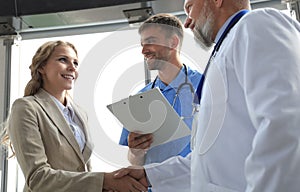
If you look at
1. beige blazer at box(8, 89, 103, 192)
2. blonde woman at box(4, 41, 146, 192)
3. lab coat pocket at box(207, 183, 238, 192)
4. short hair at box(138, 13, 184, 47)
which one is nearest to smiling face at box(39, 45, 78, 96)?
blonde woman at box(4, 41, 146, 192)

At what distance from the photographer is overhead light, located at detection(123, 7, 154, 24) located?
274cm

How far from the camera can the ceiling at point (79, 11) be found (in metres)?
2.72

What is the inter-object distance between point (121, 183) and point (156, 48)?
21.4 inches

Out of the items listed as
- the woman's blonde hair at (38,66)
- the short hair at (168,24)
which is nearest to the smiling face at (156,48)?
the short hair at (168,24)

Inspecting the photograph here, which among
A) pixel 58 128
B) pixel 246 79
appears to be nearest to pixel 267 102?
pixel 246 79

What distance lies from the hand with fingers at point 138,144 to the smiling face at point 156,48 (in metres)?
0.27

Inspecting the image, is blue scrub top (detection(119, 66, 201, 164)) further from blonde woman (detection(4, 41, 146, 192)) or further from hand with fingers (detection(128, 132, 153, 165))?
blonde woman (detection(4, 41, 146, 192))

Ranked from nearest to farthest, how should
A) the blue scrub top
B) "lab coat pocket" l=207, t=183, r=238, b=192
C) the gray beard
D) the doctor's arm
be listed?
the doctor's arm, "lab coat pocket" l=207, t=183, r=238, b=192, the gray beard, the blue scrub top

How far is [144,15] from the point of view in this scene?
2748 mm

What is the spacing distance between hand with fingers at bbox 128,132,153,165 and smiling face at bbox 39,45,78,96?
0.51 metres

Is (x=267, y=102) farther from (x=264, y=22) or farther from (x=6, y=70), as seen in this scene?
(x=6, y=70)

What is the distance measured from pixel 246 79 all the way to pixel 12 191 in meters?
2.40

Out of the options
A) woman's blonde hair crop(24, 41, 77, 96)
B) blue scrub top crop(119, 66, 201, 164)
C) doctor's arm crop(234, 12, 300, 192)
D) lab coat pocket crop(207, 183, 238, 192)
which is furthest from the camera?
woman's blonde hair crop(24, 41, 77, 96)

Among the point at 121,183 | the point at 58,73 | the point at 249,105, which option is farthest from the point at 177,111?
the point at 58,73
